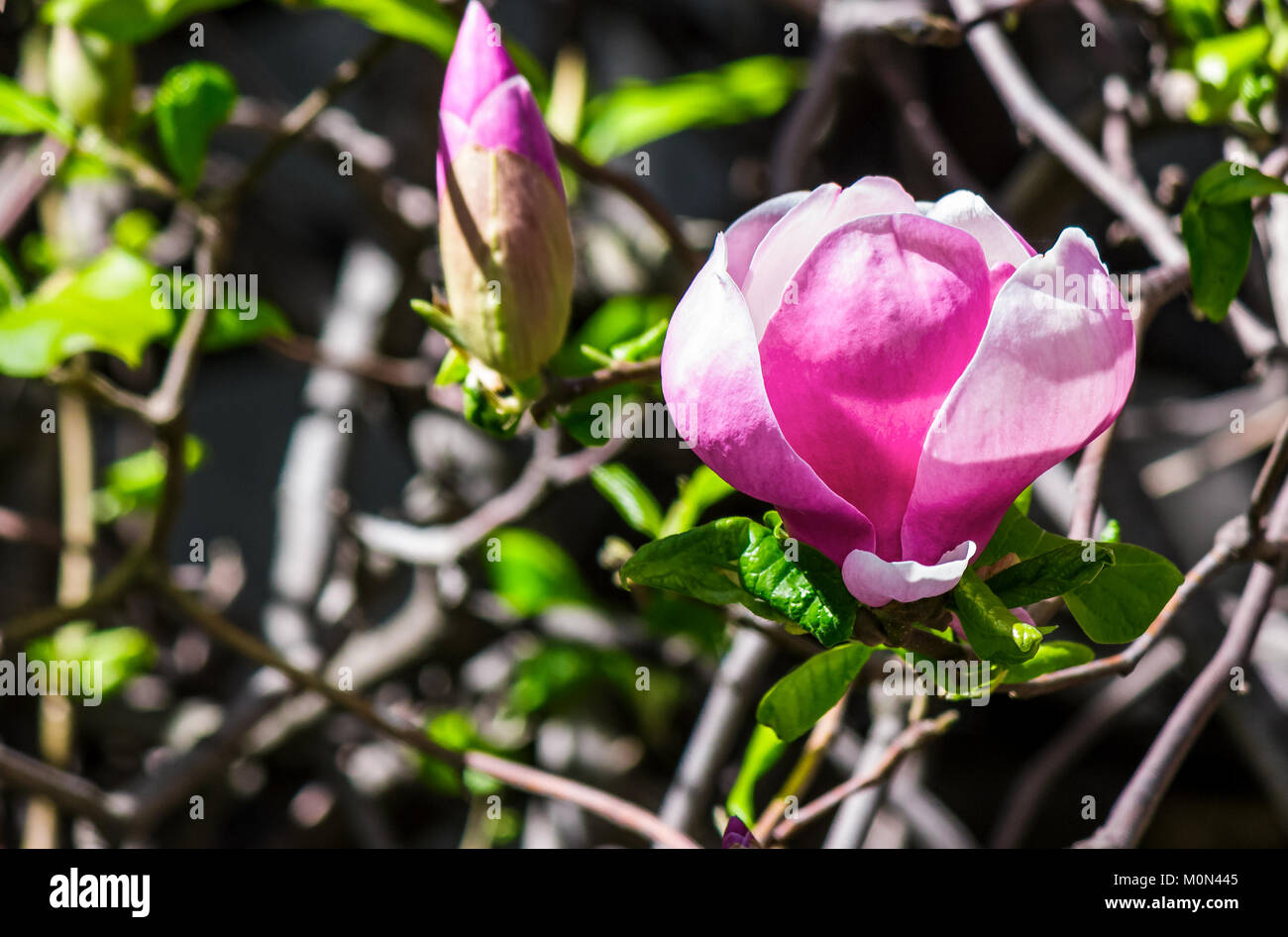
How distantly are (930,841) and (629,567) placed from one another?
1.96 feet

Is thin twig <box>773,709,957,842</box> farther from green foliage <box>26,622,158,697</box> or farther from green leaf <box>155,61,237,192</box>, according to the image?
green foliage <box>26,622,158,697</box>

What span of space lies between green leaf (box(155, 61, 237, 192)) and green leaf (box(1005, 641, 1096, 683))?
553mm

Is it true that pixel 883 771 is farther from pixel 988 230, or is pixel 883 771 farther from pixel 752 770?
pixel 988 230

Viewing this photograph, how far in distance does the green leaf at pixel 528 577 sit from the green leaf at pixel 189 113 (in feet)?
1.34

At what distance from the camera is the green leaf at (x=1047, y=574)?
0.32m

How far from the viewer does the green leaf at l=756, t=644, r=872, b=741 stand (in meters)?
0.36

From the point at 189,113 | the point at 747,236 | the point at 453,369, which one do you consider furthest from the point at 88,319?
the point at 747,236

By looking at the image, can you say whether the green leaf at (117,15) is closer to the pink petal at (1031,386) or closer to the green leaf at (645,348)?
the green leaf at (645,348)

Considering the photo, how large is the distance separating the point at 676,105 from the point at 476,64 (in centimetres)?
58

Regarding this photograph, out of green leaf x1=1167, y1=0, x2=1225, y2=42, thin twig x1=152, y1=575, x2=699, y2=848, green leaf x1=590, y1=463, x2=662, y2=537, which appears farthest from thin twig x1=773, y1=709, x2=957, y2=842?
green leaf x1=1167, y1=0, x2=1225, y2=42

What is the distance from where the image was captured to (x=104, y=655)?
96 centimetres

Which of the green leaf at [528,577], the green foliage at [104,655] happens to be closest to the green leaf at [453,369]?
the green leaf at [528,577]
